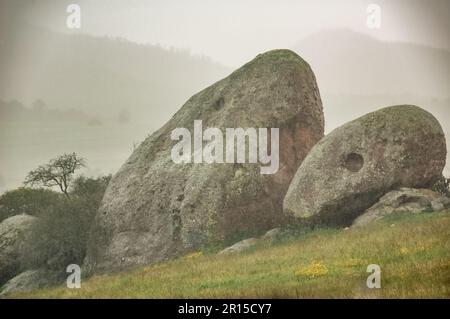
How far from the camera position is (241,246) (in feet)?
93.0

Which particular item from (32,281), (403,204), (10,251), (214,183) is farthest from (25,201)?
(403,204)

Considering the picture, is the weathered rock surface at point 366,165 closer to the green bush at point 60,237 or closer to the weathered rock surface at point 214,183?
the weathered rock surface at point 214,183

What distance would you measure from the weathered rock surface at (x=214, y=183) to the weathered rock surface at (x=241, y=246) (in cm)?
204

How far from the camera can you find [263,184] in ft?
105

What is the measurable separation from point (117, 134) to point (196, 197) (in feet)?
520

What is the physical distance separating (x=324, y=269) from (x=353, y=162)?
12107 millimetres

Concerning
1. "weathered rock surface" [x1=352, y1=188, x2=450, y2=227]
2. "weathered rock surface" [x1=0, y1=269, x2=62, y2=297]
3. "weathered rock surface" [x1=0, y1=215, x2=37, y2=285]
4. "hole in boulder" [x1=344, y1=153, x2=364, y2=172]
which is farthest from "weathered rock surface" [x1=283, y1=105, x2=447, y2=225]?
"weathered rock surface" [x1=0, y1=215, x2=37, y2=285]

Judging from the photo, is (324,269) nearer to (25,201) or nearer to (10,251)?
(10,251)

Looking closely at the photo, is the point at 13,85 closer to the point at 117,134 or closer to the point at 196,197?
the point at 117,134

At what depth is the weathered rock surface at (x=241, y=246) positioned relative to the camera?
90.8 feet

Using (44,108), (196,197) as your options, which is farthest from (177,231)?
(44,108)

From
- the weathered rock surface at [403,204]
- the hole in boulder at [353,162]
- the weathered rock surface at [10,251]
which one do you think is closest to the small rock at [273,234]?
the weathered rock surface at [403,204]

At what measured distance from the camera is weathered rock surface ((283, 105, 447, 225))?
93.2 feet
